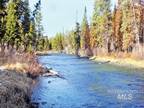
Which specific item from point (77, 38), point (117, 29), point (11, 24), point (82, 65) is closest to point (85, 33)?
point (77, 38)

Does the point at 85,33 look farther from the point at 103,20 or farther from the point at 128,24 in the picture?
the point at 128,24

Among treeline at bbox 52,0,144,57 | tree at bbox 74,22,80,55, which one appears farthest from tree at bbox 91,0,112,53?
tree at bbox 74,22,80,55

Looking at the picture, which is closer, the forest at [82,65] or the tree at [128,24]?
the forest at [82,65]

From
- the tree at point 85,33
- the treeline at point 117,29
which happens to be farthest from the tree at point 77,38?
the treeline at point 117,29

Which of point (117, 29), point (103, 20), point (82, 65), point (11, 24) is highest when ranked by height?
point (103, 20)

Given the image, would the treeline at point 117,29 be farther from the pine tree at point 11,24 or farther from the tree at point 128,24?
the pine tree at point 11,24

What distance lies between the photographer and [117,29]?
8775 centimetres

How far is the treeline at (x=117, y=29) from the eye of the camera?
72.3m

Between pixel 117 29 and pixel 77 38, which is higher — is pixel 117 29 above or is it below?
above

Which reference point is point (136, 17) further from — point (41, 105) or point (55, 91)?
point (41, 105)

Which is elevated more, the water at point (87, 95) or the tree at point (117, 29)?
the tree at point (117, 29)

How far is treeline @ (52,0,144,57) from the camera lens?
237 feet

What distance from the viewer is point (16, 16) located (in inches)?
2667

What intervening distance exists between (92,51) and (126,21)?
3455 cm
